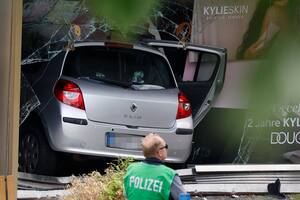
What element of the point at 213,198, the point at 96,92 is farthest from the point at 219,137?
the point at 96,92

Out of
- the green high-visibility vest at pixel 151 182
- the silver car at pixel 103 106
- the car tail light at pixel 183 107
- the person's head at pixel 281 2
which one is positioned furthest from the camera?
the car tail light at pixel 183 107

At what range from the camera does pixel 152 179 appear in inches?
142

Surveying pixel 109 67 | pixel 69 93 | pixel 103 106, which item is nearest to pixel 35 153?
pixel 69 93

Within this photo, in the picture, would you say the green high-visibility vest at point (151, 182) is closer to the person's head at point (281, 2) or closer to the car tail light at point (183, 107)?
the person's head at point (281, 2)

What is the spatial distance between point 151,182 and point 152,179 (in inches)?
0.8

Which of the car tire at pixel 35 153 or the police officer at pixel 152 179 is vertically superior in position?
the police officer at pixel 152 179

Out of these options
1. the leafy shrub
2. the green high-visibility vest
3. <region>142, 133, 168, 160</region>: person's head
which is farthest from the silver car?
the green high-visibility vest

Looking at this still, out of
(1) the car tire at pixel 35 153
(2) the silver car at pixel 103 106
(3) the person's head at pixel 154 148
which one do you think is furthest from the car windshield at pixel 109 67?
(3) the person's head at pixel 154 148

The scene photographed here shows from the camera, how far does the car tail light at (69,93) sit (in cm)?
641

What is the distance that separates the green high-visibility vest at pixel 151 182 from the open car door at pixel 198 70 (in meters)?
3.25

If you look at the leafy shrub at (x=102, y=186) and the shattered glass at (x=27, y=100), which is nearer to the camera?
the leafy shrub at (x=102, y=186)

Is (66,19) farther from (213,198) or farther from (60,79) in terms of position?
(213,198)

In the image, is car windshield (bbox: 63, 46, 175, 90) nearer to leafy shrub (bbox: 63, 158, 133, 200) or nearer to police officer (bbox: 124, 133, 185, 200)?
leafy shrub (bbox: 63, 158, 133, 200)

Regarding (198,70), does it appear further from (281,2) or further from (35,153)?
(281,2)
